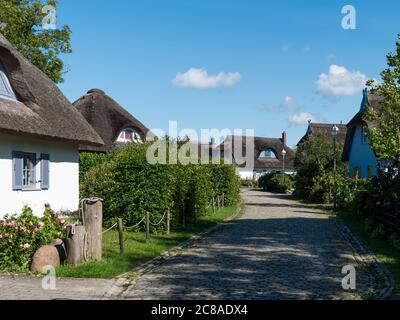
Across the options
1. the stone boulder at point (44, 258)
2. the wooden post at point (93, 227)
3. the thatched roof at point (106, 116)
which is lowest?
the stone boulder at point (44, 258)

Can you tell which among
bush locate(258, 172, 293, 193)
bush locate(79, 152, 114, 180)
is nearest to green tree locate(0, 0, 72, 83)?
bush locate(79, 152, 114, 180)

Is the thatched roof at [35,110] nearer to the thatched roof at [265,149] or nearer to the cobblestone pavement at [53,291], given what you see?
the cobblestone pavement at [53,291]

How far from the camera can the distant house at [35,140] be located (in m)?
16.0

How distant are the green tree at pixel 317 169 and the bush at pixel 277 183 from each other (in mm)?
11792

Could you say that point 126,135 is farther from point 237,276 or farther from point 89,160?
point 237,276

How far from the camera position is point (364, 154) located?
1486 inches

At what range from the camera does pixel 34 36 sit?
96.3 ft

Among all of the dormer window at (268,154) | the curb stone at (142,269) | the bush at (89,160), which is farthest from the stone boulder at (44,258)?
the dormer window at (268,154)

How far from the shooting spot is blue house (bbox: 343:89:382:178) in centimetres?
3547

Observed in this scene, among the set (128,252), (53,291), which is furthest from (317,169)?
(53,291)

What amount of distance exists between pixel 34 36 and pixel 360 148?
23.7 metres

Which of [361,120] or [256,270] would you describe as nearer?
[256,270]
